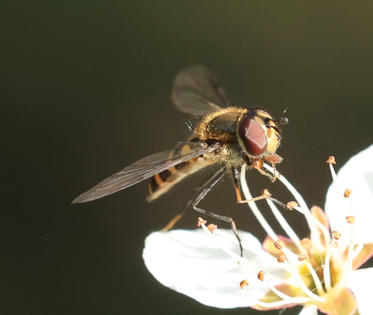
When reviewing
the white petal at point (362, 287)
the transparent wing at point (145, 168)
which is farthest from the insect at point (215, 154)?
the white petal at point (362, 287)

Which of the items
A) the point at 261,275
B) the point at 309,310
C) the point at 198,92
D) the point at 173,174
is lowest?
the point at 309,310

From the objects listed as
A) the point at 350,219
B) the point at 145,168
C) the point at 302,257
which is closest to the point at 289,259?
the point at 302,257

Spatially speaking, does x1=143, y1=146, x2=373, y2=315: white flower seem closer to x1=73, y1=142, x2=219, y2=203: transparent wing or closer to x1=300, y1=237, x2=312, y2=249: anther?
x1=300, y1=237, x2=312, y2=249: anther

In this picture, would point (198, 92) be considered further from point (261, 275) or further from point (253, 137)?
point (261, 275)

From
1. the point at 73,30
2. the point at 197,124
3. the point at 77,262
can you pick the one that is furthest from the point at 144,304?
the point at 73,30

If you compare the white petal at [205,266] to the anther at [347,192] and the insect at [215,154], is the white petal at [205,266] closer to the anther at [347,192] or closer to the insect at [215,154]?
the insect at [215,154]

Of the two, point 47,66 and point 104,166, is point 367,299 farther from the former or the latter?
point 47,66

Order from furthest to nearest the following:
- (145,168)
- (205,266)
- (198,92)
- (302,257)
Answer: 1. (198,92)
2. (205,266)
3. (302,257)
4. (145,168)
